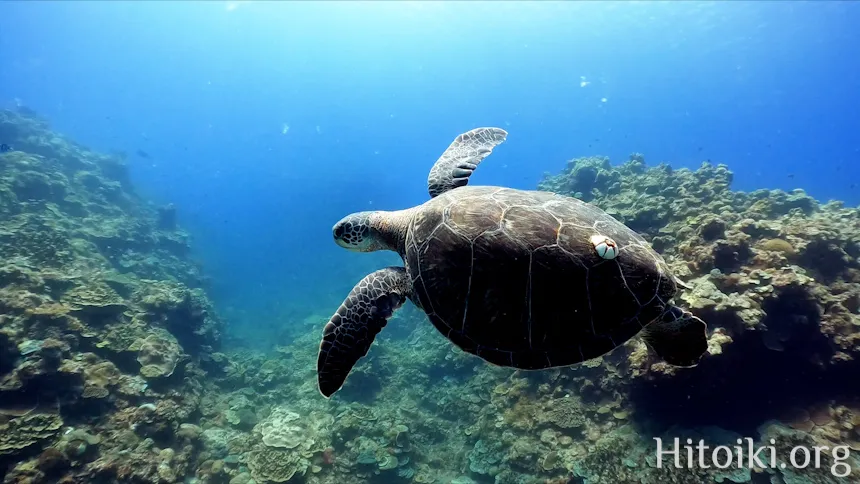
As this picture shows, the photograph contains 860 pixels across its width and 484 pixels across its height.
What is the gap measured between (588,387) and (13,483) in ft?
31.5

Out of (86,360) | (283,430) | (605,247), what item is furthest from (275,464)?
(605,247)

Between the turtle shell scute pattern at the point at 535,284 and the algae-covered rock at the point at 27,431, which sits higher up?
the turtle shell scute pattern at the point at 535,284

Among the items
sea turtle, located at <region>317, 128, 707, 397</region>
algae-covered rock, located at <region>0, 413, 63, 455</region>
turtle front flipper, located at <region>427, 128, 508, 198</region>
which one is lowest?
algae-covered rock, located at <region>0, 413, 63, 455</region>

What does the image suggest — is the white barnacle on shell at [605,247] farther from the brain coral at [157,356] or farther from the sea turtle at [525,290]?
the brain coral at [157,356]

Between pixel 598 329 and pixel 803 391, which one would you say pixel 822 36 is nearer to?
pixel 803 391

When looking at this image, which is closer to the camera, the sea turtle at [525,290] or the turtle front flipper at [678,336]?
the sea turtle at [525,290]

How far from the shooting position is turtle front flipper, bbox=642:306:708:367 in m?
3.00

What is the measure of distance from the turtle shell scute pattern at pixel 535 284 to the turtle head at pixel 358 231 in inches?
65.4

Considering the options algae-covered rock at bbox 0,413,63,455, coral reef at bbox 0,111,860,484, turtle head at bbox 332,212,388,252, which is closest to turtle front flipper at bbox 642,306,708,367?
coral reef at bbox 0,111,860,484

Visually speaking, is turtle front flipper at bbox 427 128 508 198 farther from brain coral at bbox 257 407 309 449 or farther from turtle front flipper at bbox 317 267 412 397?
brain coral at bbox 257 407 309 449

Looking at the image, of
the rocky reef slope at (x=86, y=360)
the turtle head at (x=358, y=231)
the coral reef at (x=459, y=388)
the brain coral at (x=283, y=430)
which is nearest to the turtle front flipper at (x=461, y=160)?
the turtle head at (x=358, y=231)

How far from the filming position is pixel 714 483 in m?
4.93

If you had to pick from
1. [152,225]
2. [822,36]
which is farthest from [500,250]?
[822,36]

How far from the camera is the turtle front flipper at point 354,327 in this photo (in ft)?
11.2
